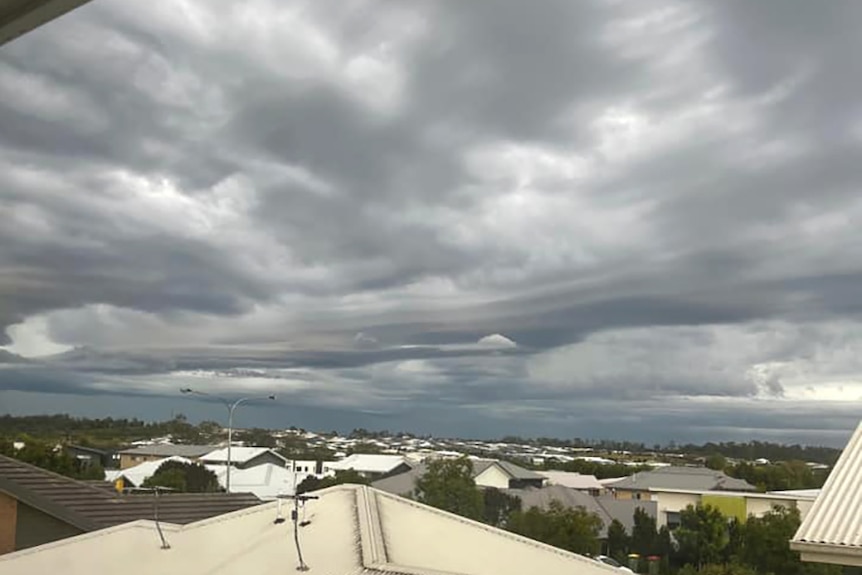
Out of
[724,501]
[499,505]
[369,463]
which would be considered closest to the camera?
[499,505]

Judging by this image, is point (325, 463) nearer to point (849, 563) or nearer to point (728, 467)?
point (728, 467)

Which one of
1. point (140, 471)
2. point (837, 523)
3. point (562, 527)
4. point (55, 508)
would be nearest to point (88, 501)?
point (55, 508)

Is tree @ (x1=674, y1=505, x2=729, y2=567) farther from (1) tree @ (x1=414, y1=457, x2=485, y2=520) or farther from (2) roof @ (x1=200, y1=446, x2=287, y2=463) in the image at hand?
(2) roof @ (x1=200, y1=446, x2=287, y2=463)

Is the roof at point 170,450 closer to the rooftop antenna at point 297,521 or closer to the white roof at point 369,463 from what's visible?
the white roof at point 369,463

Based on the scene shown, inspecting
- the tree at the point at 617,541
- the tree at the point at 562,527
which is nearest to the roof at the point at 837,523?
the tree at the point at 562,527

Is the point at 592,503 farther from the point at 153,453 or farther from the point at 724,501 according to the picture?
the point at 153,453
